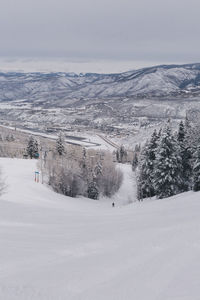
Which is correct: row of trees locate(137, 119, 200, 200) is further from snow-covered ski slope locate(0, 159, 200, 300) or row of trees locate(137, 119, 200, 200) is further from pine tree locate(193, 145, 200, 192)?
snow-covered ski slope locate(0, 159, 200, 300)

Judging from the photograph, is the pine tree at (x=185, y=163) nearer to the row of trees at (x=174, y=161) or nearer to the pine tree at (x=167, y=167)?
the row of trees at (x=174, y=161)

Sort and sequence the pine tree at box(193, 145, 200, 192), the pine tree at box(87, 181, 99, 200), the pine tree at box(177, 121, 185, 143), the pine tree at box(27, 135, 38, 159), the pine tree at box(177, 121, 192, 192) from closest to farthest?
1. the pine tree at box(193, 145, 200, 192)
2. the pine tree at box(177, 121, 192, 192)
3. the pine tree at box(177, 121, 185, 143)
4. the pine tree at box(87, 181, 99, 200)
5. the pine tree at box(27, 135, 38, 159)

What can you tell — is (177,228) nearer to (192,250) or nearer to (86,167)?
(192,250)

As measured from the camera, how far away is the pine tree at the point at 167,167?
28.1m

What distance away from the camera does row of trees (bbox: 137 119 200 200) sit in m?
28.0

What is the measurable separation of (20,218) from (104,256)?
24.7 ft

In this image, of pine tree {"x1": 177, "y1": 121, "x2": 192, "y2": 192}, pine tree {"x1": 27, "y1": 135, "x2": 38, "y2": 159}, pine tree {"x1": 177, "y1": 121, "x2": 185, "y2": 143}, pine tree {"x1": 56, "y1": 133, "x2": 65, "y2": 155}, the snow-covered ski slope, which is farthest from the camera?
pine tree {"x1": 27, "y1": 135, "x2": 38, "y2": 159}

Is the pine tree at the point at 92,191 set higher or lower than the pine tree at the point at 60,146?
lower

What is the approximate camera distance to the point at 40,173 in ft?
144

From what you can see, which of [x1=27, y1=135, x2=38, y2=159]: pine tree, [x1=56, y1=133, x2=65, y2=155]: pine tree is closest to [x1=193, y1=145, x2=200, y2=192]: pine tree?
[x1=56, y1=133, x2=65, y2=155]: pine tree

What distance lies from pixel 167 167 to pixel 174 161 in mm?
1080

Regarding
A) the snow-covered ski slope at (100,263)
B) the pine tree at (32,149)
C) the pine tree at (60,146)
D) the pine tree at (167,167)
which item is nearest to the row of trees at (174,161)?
the pine tree at (167,167)

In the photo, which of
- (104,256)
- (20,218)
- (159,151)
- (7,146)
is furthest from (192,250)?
(7,146)

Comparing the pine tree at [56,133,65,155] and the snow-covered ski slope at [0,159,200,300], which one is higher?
the snow-covered ski slope at [0,159,200,300]
